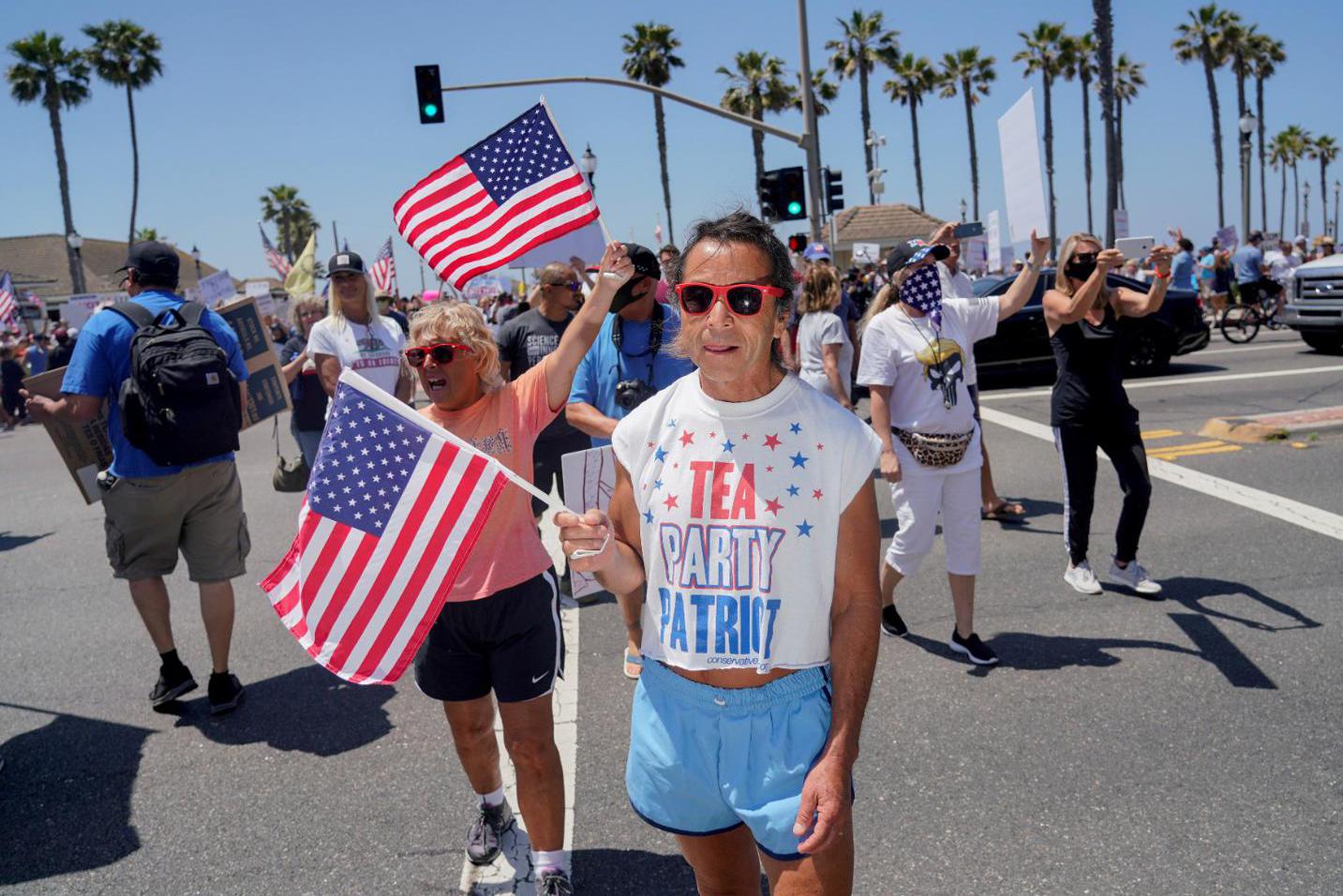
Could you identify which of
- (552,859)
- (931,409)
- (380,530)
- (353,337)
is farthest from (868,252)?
(380,530)

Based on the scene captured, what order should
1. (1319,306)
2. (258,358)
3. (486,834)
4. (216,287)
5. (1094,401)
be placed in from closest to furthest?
(486,834) < (1094,401) < (258,358) < (1319,306) < (216,287)

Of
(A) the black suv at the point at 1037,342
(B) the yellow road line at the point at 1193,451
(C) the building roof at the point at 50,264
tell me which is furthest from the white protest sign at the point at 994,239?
(C) the building roof at the point at 50,264

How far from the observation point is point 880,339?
455 cm

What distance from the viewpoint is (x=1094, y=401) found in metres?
5.14

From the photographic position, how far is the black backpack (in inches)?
162

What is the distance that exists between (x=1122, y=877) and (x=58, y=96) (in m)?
49.2

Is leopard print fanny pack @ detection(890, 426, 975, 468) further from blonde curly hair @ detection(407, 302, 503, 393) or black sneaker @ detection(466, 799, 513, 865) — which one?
black sneaker @ detection(466, 799, 513, 865)

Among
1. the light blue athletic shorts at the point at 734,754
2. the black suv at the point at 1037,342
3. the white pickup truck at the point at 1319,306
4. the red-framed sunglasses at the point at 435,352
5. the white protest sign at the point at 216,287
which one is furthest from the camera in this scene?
the white protest sign at the point at 216,287

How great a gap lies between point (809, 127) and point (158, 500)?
1494 centimetres

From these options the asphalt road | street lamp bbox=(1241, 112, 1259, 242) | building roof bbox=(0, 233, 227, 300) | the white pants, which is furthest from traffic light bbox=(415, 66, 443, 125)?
A: building roof bbox=(0, 233, 227, 300)

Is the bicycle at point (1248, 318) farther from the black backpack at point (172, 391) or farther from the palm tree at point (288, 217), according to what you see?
the palm tree at point (288, 217)

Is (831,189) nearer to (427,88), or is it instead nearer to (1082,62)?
(427,88)

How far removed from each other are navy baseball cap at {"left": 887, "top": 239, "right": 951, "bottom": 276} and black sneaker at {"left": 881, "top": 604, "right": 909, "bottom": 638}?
1687 mm

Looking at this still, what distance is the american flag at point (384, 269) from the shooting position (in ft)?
40.2
